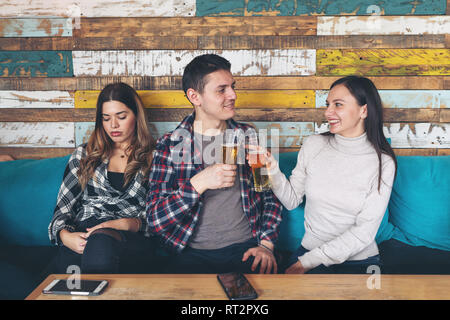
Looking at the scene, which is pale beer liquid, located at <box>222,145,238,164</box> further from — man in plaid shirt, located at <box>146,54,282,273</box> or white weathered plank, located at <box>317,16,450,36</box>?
white weathered plank, located at <box>317,16,450,36</box>

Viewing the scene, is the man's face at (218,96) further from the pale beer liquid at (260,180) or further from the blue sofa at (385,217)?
the blue sofa at (385,217)

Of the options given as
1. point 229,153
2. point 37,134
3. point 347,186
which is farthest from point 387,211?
point 37,134

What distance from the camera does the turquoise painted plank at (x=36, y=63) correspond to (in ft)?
7.33

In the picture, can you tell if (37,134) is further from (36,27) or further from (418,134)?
(418,134)

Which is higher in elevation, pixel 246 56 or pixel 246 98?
pixel 246 56

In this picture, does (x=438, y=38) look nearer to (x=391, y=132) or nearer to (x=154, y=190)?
(x=391, y=132)

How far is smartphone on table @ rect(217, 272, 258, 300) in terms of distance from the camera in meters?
1.04

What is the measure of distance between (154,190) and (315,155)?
2.69 feet

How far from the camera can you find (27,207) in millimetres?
1938

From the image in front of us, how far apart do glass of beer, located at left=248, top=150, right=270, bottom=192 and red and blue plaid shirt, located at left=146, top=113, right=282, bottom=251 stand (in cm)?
9

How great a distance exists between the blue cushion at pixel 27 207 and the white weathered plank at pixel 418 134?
1.66 meters

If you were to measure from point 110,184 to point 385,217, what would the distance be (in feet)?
4.90

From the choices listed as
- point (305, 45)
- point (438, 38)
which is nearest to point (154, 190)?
point (305, 45)

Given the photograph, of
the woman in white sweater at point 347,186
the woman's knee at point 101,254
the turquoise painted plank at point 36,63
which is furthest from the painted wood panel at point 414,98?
the turquoise painted plank at point 36,63
